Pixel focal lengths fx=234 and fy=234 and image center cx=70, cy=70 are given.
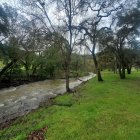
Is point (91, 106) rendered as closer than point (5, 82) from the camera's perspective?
Yes

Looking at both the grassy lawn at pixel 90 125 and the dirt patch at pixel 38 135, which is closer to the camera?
the grassy lawn at pixel 90 125

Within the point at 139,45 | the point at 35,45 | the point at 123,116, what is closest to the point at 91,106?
the point at 123,116

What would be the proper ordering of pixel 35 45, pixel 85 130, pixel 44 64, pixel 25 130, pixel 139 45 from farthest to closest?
pixel 44 64 < pixel 139 45 < pixel 35 45 < pixel 25 130 < pixel 85 130

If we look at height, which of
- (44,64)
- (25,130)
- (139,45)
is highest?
(139,45)

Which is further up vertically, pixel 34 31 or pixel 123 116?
pixel 34 31

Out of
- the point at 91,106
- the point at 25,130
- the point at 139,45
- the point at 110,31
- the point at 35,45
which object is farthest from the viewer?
the point at 139,45

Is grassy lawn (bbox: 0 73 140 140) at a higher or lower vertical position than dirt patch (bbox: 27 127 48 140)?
higher

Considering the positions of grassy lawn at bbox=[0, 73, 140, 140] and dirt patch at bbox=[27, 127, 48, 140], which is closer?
grassy lawn at bbox=[0, 73, 140, 140]

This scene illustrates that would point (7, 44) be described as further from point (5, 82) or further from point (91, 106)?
point (91, 106)

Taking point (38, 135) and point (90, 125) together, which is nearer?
point (38, 135)

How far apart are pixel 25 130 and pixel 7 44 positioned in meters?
29.5

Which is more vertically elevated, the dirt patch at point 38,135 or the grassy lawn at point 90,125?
the grassy lawn at point 90,125

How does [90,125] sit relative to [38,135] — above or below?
above

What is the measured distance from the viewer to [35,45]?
2727 cm
